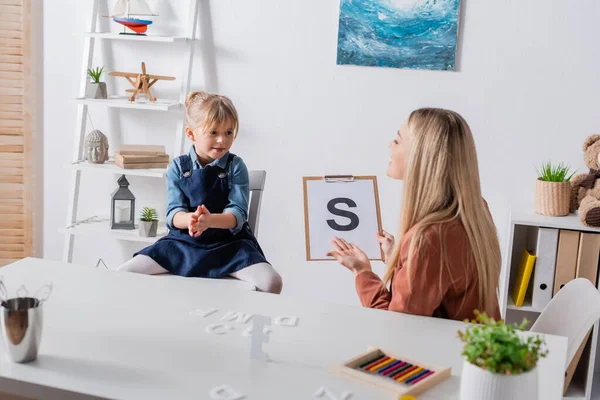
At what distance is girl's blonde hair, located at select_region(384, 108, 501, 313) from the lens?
1867 millimetres

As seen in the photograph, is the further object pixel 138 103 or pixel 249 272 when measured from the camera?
pixel 138 103

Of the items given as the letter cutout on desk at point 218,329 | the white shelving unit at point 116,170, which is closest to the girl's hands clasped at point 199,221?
the letter cutout on desk at point 218,329

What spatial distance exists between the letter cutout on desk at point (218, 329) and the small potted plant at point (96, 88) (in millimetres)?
2028

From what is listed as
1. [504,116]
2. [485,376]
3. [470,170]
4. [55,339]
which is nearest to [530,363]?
[485,376]

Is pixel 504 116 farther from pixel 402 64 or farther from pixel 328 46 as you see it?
pixel 328 46

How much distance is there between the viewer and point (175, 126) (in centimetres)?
355

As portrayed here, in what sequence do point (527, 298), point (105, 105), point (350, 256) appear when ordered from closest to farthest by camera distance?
point (350, 256), point (527, 298), point (105, 105)

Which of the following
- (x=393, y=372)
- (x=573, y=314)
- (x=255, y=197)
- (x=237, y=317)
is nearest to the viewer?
(x=393, y=372)

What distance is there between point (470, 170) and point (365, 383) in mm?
706

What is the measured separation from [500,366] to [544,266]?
5.92ft

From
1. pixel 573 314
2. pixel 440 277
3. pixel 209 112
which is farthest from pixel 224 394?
pixel 209 112

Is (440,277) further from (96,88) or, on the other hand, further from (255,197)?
(96,88)

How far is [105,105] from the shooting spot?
3.36 metres

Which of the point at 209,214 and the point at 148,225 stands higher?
the point at 209,214
